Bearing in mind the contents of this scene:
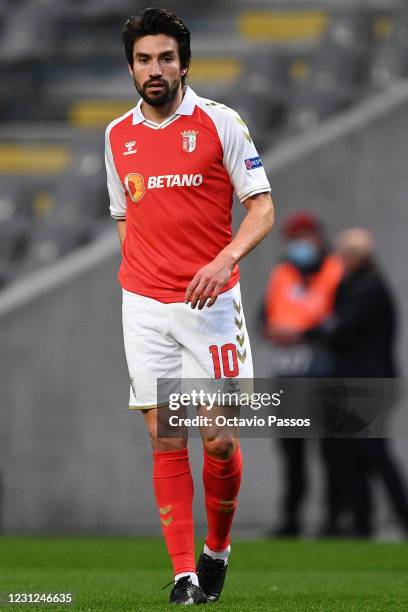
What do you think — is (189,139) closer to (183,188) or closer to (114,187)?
(183,188)

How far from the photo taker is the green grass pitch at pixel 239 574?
534 cm

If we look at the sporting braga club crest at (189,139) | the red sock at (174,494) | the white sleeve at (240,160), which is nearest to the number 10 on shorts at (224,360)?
the red sock at (174,494)

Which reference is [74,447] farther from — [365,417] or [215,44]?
[365,417]

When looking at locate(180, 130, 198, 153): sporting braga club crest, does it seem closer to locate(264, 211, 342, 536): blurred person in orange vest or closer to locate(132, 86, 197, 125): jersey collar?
locate(132, 86, 197, 125): jersey collar

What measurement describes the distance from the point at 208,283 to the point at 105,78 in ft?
28.4

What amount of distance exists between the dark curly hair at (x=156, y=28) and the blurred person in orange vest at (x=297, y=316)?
4.67 meters

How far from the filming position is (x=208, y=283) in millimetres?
5090

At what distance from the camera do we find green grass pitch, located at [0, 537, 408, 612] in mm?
5340

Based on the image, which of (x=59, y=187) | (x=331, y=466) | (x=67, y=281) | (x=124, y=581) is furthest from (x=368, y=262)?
(x=124, y=581)

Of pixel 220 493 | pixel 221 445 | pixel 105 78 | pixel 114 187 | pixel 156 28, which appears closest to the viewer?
pixel 156 28

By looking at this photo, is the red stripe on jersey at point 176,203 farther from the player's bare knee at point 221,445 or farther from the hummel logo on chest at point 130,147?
the player's bare knee at point 221,445

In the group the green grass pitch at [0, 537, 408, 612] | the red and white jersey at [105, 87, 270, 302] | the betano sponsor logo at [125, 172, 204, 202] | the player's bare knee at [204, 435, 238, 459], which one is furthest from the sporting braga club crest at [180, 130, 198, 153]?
the green grass pitch at [0, 537, 408, 612]

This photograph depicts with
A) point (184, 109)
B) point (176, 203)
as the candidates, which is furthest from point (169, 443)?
point (184, 109)

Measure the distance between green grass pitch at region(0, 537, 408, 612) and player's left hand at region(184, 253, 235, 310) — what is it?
3.29ft
